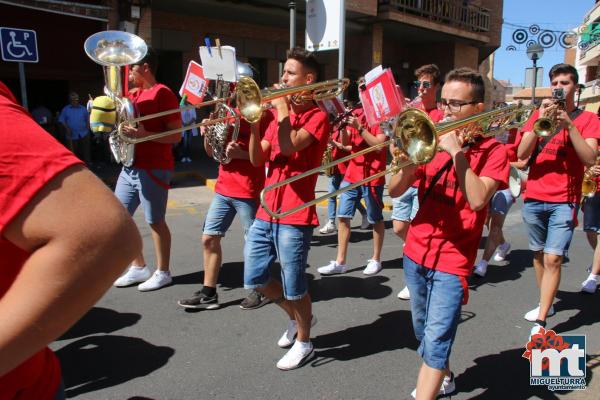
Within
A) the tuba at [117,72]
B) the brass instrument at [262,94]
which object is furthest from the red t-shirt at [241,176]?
the tuba at [117,72]

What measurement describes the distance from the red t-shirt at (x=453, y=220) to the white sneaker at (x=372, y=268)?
2.48 metres

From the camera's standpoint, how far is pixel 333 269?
505cm

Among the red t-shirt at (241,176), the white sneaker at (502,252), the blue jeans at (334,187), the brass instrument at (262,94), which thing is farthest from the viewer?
the blue jeans at (334,187)

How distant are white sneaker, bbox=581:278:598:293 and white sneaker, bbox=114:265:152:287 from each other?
13.1ft

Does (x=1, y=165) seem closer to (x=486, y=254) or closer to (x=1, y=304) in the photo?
(x=1, y=304)

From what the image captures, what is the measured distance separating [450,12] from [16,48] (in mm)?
13902

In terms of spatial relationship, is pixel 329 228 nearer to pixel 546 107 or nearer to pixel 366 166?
pixel 366 166

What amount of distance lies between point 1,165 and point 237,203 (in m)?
3.15

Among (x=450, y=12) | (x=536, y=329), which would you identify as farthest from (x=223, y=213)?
(x=450, y=12)

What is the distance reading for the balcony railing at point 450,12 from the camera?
15320mm

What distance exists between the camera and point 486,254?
5.15m

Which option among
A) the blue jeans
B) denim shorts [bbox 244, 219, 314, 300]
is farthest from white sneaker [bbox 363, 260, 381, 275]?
denim shorts [bbox 244, 219, 314, 300]

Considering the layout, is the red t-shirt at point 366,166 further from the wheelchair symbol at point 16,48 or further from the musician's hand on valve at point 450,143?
the wheelchair symbol at point 16,48

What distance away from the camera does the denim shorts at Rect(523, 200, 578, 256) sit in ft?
12.1
